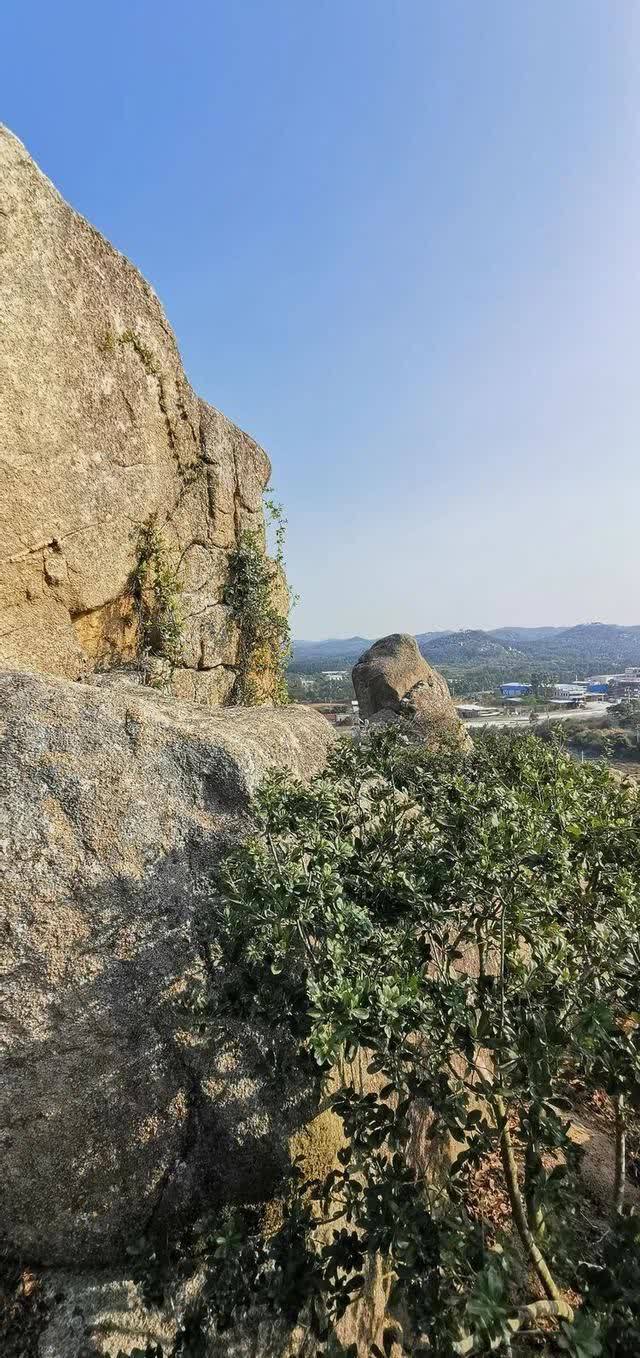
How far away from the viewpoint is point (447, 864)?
3967 mm

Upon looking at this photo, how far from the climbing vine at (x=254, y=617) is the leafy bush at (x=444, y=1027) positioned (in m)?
7.27

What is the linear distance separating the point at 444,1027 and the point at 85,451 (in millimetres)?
8104

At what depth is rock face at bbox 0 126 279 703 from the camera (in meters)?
6.85

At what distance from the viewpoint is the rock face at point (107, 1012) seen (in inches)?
151

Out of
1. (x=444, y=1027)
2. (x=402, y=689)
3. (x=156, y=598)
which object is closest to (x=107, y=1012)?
(x=444, y=1027)

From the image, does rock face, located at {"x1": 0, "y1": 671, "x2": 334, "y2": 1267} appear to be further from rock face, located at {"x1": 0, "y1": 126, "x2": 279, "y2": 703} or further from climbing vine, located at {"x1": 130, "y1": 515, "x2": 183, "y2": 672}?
climbing vine, located at {"x1": 130, "y1": 515, "x2": 183, "y2": 672}

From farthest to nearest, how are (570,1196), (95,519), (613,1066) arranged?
1. (95,519)
2. (613,1066)
3. (570,1196)

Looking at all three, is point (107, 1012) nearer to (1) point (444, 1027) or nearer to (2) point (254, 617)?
(1) point (444, 1027)

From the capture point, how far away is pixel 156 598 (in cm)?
953

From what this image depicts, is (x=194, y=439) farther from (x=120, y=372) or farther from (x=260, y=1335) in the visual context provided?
(x=260, y=1335)

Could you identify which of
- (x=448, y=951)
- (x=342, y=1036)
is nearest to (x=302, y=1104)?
(x=448, y=951)

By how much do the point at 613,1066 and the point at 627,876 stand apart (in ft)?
4.57

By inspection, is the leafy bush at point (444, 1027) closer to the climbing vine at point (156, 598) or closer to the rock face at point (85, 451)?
the rock face at point (85, 451)

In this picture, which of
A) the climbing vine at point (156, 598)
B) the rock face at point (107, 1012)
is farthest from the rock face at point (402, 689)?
the rock face at point (107, 1012)
